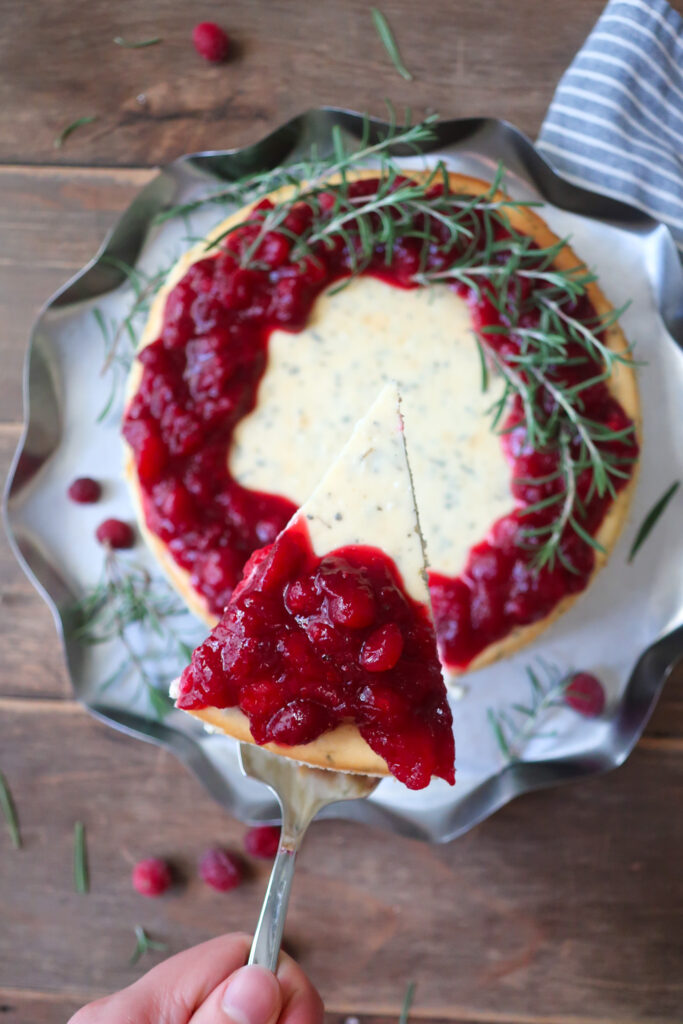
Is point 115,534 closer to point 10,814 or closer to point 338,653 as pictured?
point 10,814

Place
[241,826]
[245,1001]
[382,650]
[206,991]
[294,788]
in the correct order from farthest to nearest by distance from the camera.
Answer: [241,826]
[294,788]
[206,991]
[245,1001]
[382,650]

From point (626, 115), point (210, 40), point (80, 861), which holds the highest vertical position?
point (210, 40)

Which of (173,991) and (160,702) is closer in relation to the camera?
(173,991)

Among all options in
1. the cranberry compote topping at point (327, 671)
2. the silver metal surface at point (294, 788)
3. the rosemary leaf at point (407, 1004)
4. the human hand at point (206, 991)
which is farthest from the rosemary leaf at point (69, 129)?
the rosemary leaf at point (407, 1004)

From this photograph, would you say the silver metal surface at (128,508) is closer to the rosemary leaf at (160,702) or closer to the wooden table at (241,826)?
the rosemary leaf at (160,702)

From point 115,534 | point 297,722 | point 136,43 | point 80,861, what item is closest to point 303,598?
point 297,722

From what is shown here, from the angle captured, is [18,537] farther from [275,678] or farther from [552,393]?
[552,393]

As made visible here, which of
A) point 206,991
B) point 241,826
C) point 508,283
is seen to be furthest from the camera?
point 241,826
